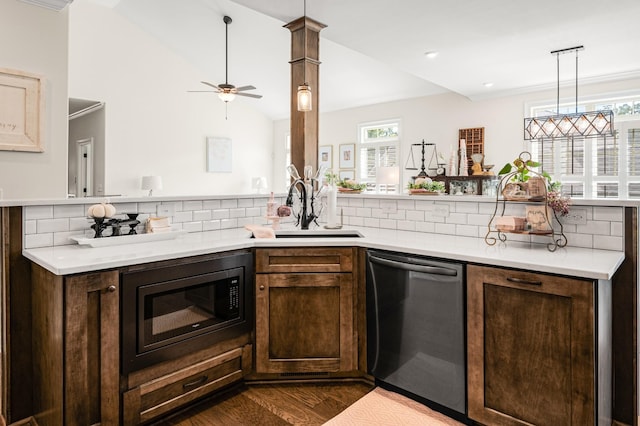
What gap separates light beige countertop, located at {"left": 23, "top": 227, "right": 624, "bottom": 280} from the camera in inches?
64.4

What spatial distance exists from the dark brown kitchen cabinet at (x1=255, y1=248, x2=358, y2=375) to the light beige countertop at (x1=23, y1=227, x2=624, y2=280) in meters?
0.09

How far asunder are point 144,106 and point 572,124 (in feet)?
20.4

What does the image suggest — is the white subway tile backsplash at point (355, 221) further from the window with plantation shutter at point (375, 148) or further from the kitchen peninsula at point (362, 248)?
the window with plantation shutter at point (375, 148)

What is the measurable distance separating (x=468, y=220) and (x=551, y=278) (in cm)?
92

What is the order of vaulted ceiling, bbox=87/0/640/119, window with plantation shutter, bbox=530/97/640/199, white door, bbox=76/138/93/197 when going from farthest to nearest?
white door, bbox=76/138/93/197 → window with plantation shutter, bbox=530/97/640/199 → vaulted ceiling, bbox=87/0/640/119

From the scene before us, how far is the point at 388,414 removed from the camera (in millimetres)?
2062

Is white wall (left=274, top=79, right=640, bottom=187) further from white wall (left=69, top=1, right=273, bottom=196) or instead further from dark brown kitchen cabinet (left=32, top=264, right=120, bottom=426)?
dark brown kitchen cabinet (left=32, top=264, right=120, bottom=426)

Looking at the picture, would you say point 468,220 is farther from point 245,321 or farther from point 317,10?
point 317,10

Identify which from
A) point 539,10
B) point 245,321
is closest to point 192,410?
point 245,321

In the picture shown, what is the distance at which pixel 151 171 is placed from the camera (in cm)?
708

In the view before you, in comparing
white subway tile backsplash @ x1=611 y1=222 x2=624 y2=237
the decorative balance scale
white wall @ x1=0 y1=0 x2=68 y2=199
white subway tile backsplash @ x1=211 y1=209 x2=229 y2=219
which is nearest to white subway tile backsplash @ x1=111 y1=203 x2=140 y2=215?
white subway tile backsplash @ x1=211 y1=209 x2=229 y2=219

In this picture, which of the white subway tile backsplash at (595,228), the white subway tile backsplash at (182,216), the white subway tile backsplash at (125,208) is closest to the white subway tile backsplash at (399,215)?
the white subway tile backsplash at (595,228)

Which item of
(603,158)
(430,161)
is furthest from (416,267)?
(430,161)

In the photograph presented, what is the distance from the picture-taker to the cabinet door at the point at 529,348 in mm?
1582
